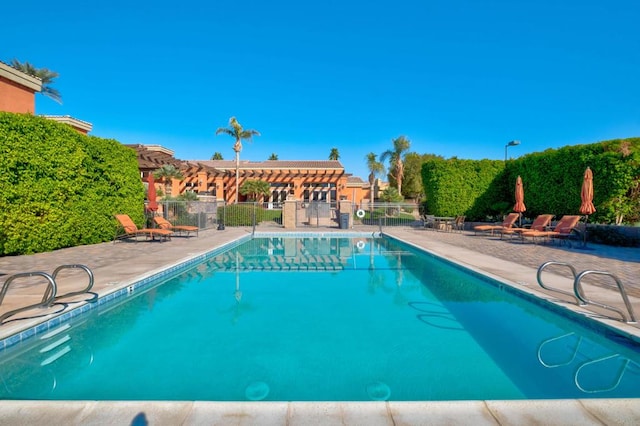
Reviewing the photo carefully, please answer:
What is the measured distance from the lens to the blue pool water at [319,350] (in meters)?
3.22

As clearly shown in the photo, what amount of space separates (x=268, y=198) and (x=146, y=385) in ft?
117

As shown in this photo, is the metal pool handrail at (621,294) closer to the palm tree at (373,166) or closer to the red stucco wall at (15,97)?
the red stucco wall at (15,97)

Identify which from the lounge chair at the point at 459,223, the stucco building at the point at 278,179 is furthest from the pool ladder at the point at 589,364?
the stucco building at the point at 278,179

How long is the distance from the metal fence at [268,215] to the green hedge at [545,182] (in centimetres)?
298

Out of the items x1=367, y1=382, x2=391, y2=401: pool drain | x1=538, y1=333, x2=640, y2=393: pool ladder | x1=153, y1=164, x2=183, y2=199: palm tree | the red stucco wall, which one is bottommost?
x1=367, y1=382, x2=391, y2=401: pool drain

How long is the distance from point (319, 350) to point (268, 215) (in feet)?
70.6

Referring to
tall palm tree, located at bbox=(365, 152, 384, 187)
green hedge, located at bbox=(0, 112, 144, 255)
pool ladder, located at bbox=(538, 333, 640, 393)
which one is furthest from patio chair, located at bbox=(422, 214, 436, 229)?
tall palm tree, located at bbox=(365, 152, 384, 187)

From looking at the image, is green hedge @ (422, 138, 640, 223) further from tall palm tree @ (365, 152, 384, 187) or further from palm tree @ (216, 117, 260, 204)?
tall palm tree @ (365, 152, 384, 187)

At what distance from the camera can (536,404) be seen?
2.52 m

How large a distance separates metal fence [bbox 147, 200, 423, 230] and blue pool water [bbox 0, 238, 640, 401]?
1032 cm

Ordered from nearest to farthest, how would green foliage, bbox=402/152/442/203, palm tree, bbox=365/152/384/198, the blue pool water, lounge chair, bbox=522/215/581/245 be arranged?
1. the blue pool water
2. lounge chair, bbox=522/215/581/245
3. palm tree, bbox=365/152/384/198
4. green foliage, bbox=402/152/442/203

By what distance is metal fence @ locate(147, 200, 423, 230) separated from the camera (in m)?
16.7

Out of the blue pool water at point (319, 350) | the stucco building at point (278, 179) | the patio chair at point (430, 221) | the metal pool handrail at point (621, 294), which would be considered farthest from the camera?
the stucco building at point (278, 179)

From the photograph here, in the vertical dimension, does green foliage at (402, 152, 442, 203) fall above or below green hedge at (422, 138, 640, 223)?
above
